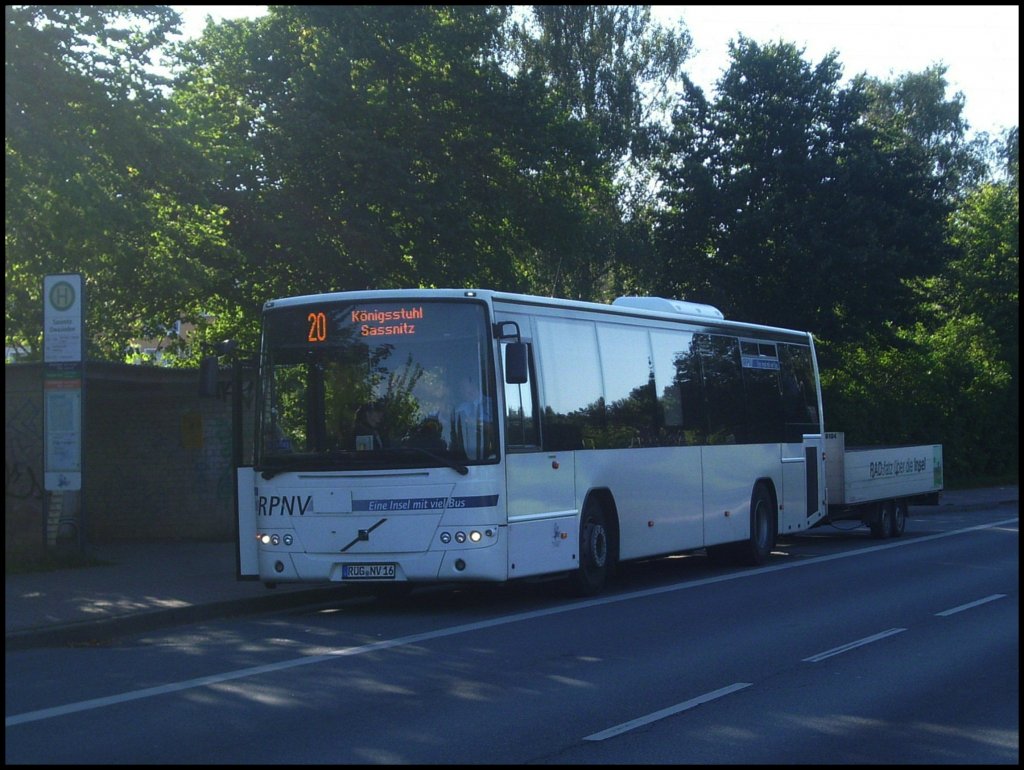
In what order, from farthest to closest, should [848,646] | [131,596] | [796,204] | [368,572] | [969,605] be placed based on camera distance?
[796,204]
[131,596]
[969,605]
[368,572]
[848,646]

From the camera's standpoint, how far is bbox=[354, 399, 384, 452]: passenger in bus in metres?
13.0

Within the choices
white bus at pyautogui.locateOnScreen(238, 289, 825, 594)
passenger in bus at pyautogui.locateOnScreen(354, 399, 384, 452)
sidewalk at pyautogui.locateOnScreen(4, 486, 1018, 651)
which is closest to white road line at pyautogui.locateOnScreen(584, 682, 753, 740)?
white bus at pyautogui.locateOnScreen(238, 289, 825, 594)

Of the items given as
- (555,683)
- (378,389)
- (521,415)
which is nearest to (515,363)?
(521,415)

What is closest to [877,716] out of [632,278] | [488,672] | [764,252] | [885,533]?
[488,672]

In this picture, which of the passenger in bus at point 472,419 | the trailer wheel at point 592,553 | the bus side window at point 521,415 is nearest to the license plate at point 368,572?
the passenger in bus at point 472,419

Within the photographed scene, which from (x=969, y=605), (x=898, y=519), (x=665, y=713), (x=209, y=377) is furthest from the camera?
(x=898, y=519)

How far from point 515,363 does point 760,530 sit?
766 centimetres

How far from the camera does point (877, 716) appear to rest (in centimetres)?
798

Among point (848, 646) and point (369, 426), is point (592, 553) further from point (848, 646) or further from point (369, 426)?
point (848, 646)

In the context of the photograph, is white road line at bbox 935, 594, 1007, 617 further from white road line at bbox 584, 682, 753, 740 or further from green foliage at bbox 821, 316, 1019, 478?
green foliage at bbox 821, 316, 1019, 478

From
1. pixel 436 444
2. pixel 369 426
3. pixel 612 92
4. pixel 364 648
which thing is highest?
pixel 612 92

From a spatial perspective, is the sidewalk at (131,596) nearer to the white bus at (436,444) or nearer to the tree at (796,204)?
the white bus at (436,444)

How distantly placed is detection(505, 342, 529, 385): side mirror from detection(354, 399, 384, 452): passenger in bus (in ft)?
4.31

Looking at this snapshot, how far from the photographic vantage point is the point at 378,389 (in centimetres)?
1298
